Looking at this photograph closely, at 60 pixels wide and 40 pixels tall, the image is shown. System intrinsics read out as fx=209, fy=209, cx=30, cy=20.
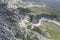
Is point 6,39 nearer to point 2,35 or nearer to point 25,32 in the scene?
point 2,35

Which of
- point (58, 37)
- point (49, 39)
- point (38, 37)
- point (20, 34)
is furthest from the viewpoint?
point (58, 37)

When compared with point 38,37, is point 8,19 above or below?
above

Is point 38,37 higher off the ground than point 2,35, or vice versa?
point 2,35

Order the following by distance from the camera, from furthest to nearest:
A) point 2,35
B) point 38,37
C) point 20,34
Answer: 1. point 38,37
2. point 20,34
3. point 2,35

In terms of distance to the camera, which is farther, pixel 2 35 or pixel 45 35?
pixel 45 35

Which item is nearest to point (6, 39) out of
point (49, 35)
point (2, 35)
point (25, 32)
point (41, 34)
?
point (2, 35)

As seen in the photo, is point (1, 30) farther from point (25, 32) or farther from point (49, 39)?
point (49, 39)

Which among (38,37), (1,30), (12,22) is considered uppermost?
(1,30)

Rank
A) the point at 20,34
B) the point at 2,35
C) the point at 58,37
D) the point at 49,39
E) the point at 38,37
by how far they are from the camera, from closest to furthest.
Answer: the point at 2,35, the point at 20,34, the point at 38,37, the point at 49,39, the point at 58,37

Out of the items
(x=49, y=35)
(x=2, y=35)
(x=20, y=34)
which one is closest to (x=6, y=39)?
(x=2, y=35)
